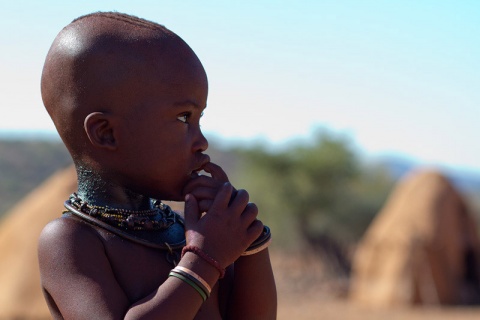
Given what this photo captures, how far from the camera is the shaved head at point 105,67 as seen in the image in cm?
198

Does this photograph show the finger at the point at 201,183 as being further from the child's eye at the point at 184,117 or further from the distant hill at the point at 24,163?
the distant hill at the point at 24,163

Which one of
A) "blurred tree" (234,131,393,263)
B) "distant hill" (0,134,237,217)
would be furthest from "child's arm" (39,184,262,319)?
"distant hill" (0,134,237,217)

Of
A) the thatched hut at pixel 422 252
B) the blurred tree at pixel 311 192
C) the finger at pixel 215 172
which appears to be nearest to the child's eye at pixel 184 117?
the finger at pixel 215 172

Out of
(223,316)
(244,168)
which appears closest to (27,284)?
(223,316)

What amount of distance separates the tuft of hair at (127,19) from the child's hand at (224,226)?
17.3 inches

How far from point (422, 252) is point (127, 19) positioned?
753 inches

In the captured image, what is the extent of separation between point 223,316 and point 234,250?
0.97ft

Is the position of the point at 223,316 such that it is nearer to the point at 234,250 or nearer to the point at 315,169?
the point at 234,250

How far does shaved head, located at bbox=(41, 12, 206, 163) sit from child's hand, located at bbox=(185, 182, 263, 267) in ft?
0.97

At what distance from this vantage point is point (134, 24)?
81.0 inches

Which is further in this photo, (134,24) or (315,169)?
(315,169)

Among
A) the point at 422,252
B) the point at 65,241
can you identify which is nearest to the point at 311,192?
the point at 422,252

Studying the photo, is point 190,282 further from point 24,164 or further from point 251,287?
point 24,164

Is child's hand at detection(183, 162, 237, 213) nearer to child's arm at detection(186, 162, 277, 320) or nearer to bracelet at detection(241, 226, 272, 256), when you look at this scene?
child's arm at detection(186, 162, 277, 320)
